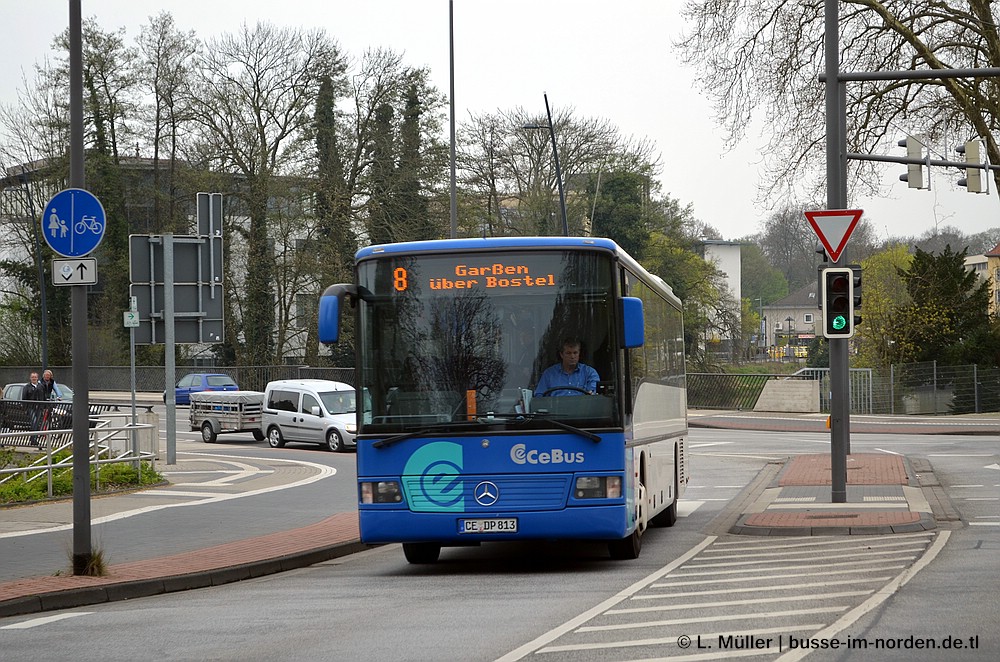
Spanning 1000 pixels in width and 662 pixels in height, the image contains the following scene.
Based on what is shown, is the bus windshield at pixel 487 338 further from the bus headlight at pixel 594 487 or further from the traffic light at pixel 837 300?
the traffic light at pixel 837 300

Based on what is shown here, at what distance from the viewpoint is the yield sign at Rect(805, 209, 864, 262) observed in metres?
16.8

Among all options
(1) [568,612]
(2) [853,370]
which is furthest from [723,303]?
(1) [568,612]

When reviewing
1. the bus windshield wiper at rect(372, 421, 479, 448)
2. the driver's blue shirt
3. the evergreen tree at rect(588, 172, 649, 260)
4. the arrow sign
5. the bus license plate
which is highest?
the evergreen tree at rect(588, 172, 649, 260)

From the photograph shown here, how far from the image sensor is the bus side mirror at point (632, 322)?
37.4 ft

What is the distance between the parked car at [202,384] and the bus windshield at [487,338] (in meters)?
45.5

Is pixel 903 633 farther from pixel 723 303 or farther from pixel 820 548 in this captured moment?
pixel 723 303

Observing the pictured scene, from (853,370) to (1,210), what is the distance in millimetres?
37008

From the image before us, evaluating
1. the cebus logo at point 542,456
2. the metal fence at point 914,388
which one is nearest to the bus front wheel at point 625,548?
the cebus logo at point 542,456

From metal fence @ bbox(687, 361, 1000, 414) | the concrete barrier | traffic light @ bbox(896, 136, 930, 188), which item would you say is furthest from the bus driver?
the concrete barrier

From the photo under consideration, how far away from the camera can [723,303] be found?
233ft

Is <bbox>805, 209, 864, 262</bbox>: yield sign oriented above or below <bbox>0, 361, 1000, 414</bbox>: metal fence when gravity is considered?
above

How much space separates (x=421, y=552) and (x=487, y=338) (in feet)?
8.29

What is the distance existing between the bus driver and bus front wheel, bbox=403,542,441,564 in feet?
7.30

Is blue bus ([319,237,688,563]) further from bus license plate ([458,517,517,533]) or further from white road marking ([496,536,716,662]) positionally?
white road marking ([496,536,716,662])
